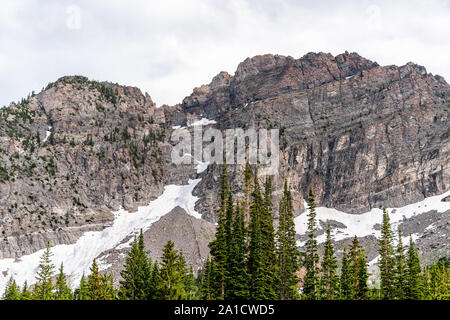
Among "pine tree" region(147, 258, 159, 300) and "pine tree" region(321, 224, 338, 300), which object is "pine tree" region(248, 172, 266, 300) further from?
"pine tree" region(147, 258, 159, 300)

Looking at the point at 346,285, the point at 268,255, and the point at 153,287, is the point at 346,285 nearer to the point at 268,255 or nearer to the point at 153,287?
the point at 268,255

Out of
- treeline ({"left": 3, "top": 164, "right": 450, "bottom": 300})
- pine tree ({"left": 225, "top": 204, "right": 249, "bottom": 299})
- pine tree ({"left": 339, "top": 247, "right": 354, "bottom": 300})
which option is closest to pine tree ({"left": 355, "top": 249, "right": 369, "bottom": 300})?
treeline ({"left": 3, "top": 164, "right": 450, "bottom": 300})

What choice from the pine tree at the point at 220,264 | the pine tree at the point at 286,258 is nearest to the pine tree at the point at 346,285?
the pine tree at the point at 286,258

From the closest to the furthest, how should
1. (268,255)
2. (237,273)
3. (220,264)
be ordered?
1. (220,264)
2. (237,273)
3. (268,255)

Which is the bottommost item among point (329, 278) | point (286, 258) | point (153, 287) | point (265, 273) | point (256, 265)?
point (153, 287)

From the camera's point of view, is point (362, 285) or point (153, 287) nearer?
point (153, 287)

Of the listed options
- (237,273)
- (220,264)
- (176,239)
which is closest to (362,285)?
(237,273)

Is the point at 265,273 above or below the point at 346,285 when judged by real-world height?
above

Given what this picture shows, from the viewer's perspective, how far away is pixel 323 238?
7574 inches

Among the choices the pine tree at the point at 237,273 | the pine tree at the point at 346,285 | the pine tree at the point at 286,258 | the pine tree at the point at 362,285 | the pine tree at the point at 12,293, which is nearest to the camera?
the pine tree at the point at 237,273

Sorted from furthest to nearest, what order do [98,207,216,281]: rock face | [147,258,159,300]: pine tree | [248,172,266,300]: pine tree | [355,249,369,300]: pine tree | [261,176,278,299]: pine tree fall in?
1. [98,207,216,281]: rock face
2. [355,249,369,300]: pine tree
3. [261,176,278,299]: pine tree
4. [248,172,266,300]: pine tree
5. [147,258,159,300]: pine tree

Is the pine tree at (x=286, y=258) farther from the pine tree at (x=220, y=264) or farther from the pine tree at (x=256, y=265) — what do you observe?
the pine tree at (x=220, y=264)

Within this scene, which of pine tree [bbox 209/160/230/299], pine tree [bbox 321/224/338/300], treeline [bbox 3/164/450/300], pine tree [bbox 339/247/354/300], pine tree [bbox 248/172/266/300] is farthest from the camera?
pine tree [bbox 321/224/338/300]
